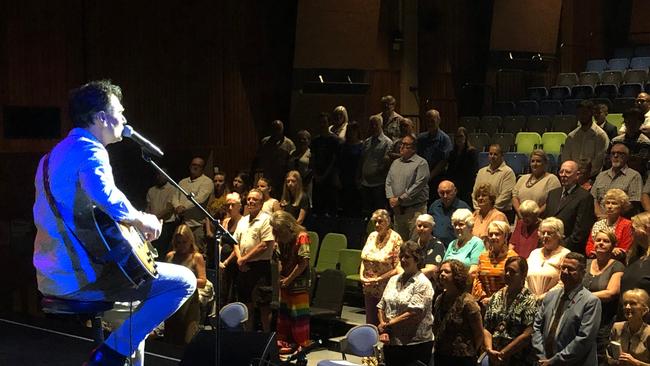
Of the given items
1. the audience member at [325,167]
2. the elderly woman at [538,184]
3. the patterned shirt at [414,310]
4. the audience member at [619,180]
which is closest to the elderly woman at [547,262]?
the patterned shirt at [414,310]

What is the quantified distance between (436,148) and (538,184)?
1.47m

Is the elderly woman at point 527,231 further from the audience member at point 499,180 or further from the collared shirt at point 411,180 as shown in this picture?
the collared shirt at point 411,180

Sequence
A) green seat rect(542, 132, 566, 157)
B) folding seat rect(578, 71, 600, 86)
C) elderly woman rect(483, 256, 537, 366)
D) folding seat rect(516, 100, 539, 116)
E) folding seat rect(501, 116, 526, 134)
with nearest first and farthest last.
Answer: elderly woman rect(483, 256, 537, 366) → green seat rect(542, 132, 566, 157) → folding seat rect(501, 116, 526, 134) → folding seat rect(516, 100, 539, 116) → folding seat rect(578, 71, 600, 86)

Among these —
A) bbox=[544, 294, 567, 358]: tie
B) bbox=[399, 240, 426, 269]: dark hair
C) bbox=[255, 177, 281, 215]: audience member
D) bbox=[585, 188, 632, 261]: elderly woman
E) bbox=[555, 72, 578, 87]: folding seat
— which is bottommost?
bbox=[544, 294, 567, 358]: tie

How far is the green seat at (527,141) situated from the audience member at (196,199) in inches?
135

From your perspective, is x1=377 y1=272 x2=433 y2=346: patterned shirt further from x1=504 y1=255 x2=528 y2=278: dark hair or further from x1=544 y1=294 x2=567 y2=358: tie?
x1=544 y1=294 x2=567 y2=358: tie

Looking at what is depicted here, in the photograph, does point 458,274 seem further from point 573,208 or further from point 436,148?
point 436,148

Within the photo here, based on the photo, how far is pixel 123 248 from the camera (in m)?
3.03

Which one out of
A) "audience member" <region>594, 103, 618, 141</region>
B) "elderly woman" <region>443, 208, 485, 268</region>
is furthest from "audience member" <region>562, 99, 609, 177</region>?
"elderly woman" <region>443, 208, 485, 268</region>

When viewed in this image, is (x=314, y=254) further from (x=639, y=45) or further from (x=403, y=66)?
(x=639, y=45)

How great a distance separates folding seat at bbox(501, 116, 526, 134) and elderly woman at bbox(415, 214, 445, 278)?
4.36 meters

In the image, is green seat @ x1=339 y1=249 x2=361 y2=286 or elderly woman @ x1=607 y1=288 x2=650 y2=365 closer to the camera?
elderly woman @ x1=607 y1=288 x2=650 y2=365

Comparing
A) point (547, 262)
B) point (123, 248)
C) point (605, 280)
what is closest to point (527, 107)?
point (547, 262)

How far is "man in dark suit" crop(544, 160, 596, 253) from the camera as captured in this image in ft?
20.7
